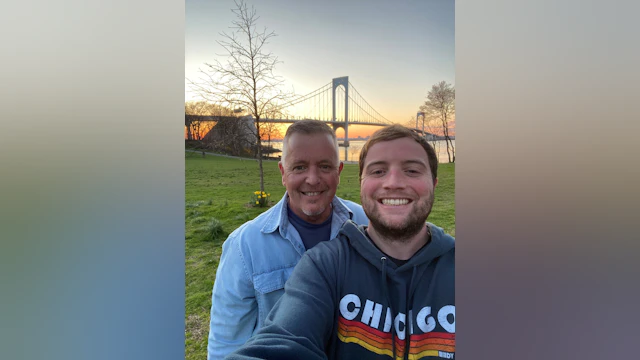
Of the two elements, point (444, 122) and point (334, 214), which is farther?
point (334, 214)

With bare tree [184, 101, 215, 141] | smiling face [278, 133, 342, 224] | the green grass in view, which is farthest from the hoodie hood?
bare tree [184, 101, 215, 141]

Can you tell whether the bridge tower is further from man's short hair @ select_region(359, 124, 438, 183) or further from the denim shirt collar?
the denim shirt collar

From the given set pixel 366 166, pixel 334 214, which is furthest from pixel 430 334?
pixel 366 166

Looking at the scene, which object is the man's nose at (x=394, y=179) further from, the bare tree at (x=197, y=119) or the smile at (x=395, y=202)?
the bare tree at (x=197, y=119)

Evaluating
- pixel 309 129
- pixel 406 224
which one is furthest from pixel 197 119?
pixel 406 224

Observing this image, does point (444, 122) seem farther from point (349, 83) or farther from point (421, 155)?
point (349, 83)

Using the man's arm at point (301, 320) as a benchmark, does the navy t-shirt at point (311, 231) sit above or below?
above

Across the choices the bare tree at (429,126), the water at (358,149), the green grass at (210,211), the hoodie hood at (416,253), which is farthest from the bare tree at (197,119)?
the bare tree at (429,126)

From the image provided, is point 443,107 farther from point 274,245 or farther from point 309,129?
point 274,245
